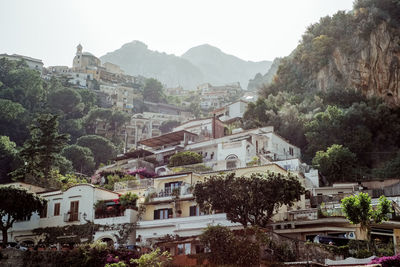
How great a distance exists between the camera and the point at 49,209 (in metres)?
42.2

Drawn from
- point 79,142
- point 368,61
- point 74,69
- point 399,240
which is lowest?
point 399,240

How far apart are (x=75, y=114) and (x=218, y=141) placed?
52.2 meters

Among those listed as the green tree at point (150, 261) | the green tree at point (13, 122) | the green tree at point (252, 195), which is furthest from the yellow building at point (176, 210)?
the green tree at point (13, 122)

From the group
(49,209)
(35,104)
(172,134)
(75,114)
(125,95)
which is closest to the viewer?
(49,209)

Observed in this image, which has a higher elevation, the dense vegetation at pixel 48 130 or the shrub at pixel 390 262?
the dense vegetation at pixel 48 130

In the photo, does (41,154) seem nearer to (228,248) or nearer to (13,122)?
(228,248)

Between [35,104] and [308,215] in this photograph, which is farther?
[35,104]

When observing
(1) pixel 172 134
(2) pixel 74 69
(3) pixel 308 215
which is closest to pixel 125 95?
(2) pixel 74 69

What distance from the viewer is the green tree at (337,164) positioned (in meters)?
48.7

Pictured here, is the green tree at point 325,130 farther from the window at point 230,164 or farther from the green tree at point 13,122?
the green tree at point 13,122

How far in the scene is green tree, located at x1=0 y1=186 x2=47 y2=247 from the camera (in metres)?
37.6

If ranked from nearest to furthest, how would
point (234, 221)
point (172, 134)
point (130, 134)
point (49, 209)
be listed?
point (234, 221), point (49, 209), point (172, 134), point (130, 134)

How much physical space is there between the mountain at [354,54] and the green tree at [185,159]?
83.0 feet

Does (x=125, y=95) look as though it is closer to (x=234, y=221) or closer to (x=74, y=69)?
(x=74, y=69)
